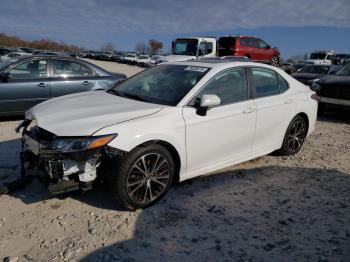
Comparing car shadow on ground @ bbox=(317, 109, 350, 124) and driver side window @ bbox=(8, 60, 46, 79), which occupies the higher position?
driver side window @ bbox=(8, 60, 46, 79)

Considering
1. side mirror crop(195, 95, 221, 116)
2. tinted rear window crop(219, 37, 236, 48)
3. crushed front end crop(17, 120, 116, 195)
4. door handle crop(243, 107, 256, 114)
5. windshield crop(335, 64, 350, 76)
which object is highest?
tinted rear window crop(219, 37, 236, 48)

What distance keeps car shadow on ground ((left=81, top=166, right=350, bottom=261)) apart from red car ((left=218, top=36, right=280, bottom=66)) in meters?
14.6

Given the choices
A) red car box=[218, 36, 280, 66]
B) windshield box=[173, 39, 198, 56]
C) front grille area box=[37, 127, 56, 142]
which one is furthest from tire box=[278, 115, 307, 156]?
red car box=[218, 36, 280, 66]

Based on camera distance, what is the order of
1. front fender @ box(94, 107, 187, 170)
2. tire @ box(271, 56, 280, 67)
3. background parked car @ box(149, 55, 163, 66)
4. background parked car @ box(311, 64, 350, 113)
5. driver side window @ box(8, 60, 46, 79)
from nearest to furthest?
front fender @ box(94, 107, 187, 170) → driver side window @ box(8, 60, 46, 79) → background parked car @ box(311, 64, 350, 113) → background parked car @ box(149, 55, 163, 66) → tire @ box(271, 56, 280, 67)

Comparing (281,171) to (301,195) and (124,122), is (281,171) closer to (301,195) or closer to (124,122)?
(301,195)

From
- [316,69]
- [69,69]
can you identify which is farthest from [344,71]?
[69,69]

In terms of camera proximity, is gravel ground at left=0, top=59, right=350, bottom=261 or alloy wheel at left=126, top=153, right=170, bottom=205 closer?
gravel ground at left=0, top=59, right=350, bottom=261

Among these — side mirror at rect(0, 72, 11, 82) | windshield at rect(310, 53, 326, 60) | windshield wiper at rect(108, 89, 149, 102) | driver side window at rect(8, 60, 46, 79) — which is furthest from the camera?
windshield at rect(310, 53, 326, 60)

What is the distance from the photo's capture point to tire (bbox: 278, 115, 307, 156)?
5641mm

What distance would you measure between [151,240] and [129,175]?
2.27 ft

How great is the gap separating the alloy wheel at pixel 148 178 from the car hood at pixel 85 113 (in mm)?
481

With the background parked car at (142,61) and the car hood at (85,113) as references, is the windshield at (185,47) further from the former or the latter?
the background parked car at (142,61)

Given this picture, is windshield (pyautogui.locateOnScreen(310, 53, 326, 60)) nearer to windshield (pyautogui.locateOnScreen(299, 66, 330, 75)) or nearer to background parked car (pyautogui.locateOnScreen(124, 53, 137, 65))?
windshield (pyautogui.locateOnScreen(299, 66, 330, 75))

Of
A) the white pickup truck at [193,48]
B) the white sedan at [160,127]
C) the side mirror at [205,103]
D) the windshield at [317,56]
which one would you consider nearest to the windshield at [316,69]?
the white pickup truck at [193,48]
